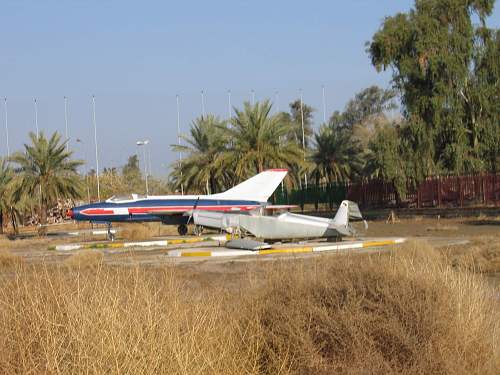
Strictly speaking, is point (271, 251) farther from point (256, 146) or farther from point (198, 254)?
point (256, 146)

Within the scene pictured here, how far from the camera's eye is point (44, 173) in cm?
4503

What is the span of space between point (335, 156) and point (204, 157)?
41.3 feet

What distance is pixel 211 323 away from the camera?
612cm

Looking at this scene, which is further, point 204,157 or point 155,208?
point 204,157

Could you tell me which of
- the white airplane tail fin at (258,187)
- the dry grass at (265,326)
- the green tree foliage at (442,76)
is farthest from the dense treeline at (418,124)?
the dry grass at (265,326)

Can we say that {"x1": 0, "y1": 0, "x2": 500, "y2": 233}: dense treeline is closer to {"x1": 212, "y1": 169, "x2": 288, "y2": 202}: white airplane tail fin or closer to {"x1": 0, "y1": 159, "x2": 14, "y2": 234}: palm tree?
{"x1": 0, "y1": 159, "x2": 14, "y2": 234}: palm tree

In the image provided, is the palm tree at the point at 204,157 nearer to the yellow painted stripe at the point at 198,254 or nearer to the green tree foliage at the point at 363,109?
the yellow painted stripe at the point at 198,254

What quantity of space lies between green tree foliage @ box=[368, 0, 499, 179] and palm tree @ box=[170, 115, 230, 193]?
12.8m

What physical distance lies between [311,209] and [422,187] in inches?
571

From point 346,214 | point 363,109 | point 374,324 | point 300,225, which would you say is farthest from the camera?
point 363,109

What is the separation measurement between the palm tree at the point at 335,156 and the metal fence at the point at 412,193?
135 cm

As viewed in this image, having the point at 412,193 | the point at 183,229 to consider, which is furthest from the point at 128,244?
the point at 412,193

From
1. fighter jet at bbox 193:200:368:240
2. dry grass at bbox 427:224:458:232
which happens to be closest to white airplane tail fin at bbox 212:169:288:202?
dry grass at bbox 427:224:458:232

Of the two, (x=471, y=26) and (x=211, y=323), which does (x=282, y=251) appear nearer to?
(x=211, y=323)
